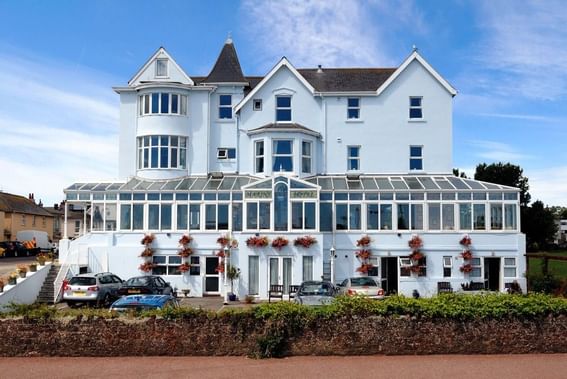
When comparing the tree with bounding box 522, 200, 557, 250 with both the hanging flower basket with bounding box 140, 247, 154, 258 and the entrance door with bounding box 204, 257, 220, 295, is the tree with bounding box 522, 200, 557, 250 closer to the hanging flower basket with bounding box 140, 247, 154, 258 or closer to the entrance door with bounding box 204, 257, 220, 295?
the entrance door with bounding box 204, 257, 220, 295

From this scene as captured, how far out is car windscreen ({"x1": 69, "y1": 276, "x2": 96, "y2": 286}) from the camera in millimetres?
24019

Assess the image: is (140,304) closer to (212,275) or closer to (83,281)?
(83,281)

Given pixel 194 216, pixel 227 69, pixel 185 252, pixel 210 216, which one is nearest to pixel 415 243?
pixel 210 216

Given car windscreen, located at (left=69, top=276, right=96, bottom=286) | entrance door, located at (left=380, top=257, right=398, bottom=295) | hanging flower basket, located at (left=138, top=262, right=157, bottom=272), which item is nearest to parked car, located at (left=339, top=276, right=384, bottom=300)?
entrance door, located at (left=380, top=257, right=398, bottom=295)

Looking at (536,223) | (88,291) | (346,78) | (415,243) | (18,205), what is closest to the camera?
(88,291)

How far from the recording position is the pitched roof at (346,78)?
113ft

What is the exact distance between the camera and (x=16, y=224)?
59938 millimetres

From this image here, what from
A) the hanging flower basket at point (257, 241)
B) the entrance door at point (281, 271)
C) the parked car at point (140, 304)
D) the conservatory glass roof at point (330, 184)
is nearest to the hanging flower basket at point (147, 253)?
the conservatory glass roof at point (330, 184)

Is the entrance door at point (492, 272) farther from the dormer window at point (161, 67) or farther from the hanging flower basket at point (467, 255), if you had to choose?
the dormer window at point (161, 67)

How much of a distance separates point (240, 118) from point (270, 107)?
1.88 metres

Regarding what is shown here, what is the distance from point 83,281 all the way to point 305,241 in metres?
10.4

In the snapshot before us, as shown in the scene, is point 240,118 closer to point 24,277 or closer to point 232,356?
point 24,277

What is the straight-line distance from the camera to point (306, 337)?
599 inches

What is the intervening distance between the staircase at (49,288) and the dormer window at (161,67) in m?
12.5
